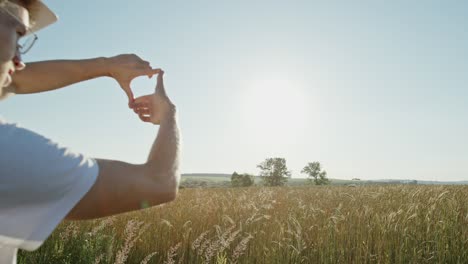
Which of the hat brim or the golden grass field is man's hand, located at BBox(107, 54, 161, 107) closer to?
the hat brim

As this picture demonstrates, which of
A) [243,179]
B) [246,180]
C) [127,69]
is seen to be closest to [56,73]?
[127,69]

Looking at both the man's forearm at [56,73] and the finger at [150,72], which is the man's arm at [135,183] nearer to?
the finger at [150,72]

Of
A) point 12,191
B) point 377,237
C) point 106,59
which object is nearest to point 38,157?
point 12,191

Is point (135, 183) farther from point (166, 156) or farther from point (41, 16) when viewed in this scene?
point (41, 16)

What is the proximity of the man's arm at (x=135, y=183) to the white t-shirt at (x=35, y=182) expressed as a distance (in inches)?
1.4

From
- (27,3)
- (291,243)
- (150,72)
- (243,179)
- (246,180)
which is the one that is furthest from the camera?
(246,180)

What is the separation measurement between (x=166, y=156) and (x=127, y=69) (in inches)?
33.0

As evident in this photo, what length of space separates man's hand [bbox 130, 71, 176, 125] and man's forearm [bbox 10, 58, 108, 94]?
1.09 ft

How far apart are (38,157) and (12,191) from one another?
0.30ft

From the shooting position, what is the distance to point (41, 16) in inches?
58.2

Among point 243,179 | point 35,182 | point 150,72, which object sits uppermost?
point 150,72

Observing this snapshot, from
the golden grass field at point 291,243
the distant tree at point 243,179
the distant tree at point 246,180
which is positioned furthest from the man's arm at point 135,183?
the distant tree at point 246,180

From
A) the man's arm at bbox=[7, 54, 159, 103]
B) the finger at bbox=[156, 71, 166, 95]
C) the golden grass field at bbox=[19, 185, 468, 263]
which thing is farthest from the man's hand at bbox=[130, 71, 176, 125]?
the golden grass field at bbox=[19, 185, 468, 263]

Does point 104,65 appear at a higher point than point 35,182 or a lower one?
higher
